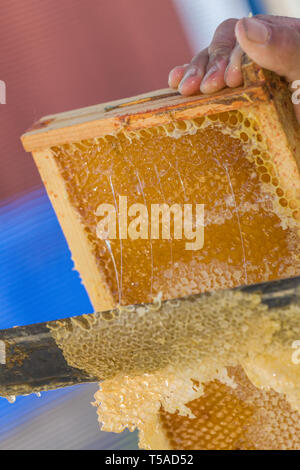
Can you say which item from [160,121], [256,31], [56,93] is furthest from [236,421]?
[56,93]

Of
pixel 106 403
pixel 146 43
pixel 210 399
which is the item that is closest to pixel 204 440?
pixel 210 399

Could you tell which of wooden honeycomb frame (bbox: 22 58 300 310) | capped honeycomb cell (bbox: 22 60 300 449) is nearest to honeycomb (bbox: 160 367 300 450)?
capped honeycomb cell (bbox: 22 60 300 449)

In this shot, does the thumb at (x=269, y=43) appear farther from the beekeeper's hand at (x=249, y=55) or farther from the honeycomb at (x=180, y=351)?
the honeycomb at (x=180, y=351)

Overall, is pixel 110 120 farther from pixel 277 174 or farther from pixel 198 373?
pixel 198 373

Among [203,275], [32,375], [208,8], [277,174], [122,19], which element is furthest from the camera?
[208,8]

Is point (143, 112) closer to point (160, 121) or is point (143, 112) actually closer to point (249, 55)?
point (160, 121)
